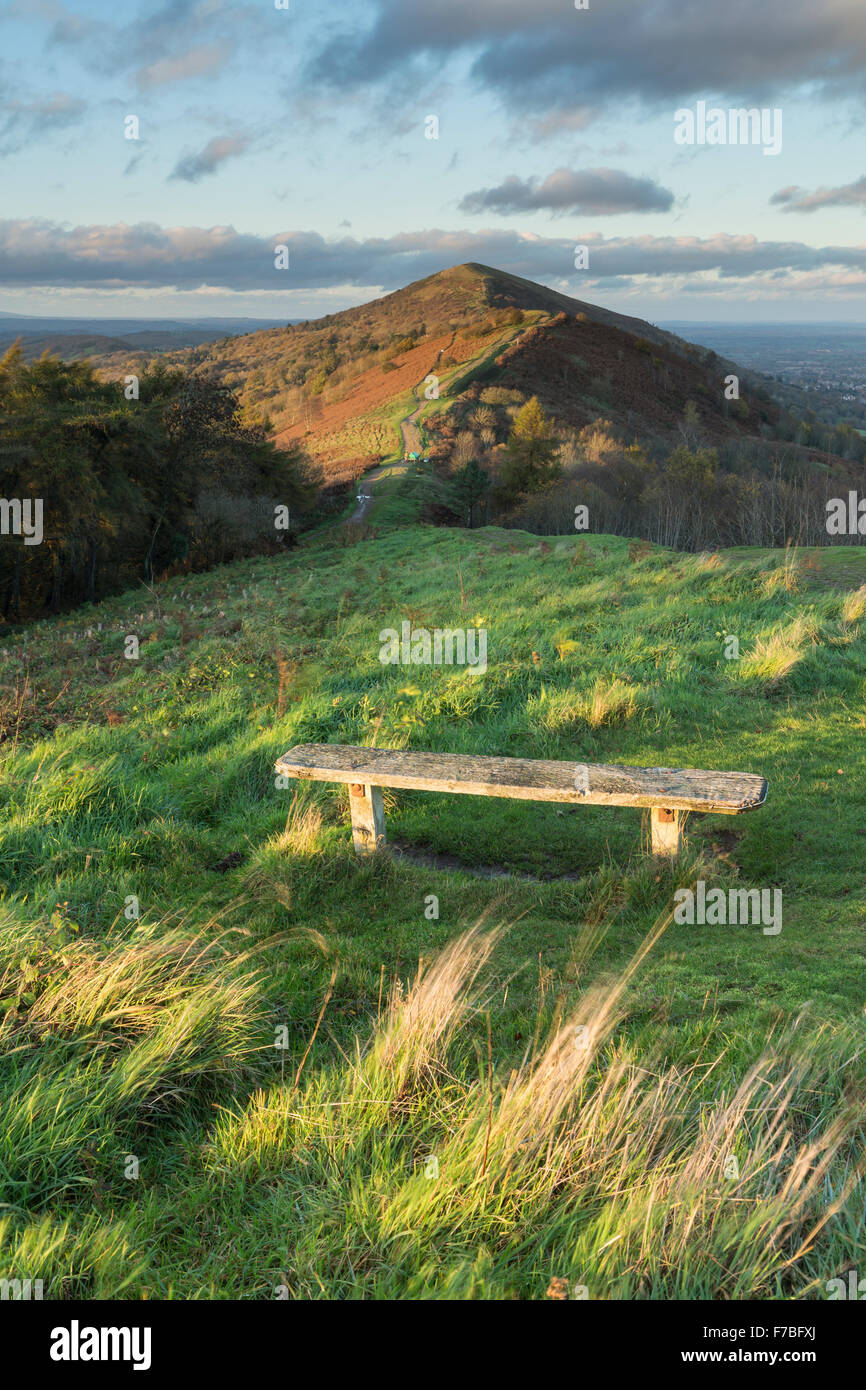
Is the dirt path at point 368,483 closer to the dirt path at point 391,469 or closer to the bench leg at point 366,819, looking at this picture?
the dirt path at point 391,469

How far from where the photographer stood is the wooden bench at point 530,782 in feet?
15.5

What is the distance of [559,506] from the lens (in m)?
35.7

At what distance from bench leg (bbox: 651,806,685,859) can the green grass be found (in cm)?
13

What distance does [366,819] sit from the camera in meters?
5.22

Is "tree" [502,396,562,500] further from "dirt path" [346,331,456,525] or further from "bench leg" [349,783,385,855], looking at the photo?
"bench leg" [349,783,385,855]

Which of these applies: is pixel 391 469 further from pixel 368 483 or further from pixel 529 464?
pixel 529 464

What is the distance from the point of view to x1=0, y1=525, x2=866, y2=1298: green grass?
7.72ft

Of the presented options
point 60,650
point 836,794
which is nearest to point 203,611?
point 60,650

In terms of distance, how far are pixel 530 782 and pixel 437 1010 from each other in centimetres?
199

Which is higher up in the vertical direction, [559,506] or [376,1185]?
[559,506]

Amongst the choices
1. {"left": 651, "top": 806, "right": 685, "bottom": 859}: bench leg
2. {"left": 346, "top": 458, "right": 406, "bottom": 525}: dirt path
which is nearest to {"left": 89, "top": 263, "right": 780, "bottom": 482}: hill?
{"left": 346, "top": 458, "right": 406, "bottom": 525}: dirt path

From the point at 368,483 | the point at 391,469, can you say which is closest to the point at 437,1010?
the point at 368,483
